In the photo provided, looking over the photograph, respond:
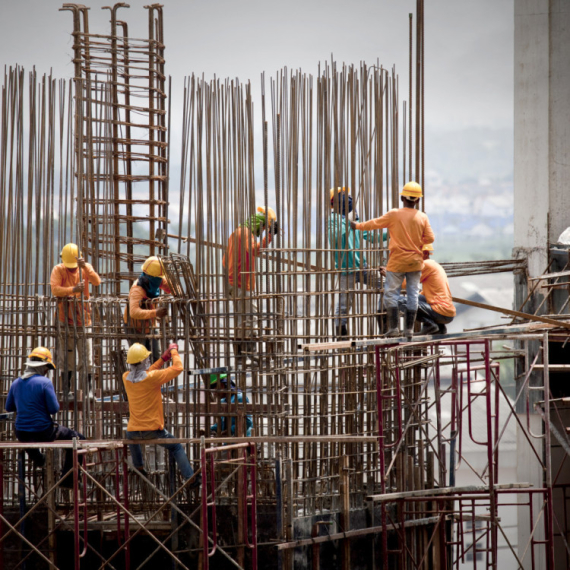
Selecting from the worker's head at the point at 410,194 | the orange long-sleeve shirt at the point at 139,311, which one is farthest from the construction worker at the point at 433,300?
the orange long-sleeve shirt at the point at 139,311

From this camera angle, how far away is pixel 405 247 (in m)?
12.1

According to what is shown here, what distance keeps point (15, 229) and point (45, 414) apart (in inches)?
126

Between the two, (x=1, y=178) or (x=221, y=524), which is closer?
(x=221, y=524)

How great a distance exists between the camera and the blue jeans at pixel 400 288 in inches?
480

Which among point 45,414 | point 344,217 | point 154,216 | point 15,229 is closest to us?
point 45,414

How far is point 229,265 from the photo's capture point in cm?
1334

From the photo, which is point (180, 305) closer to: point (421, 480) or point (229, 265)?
point (229, 265)

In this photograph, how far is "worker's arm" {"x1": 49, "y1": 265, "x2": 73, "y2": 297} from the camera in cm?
1316

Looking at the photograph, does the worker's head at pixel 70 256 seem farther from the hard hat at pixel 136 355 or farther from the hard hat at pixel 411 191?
the hard hat at pixel 411 191

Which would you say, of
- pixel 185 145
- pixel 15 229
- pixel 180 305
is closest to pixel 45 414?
pixel 180 305

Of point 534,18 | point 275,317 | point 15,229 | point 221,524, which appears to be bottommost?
point 221,524

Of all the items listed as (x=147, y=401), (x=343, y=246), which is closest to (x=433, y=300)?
(x=343, y=246)

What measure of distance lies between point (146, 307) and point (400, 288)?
3.54 meters

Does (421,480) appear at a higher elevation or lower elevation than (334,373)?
lower
